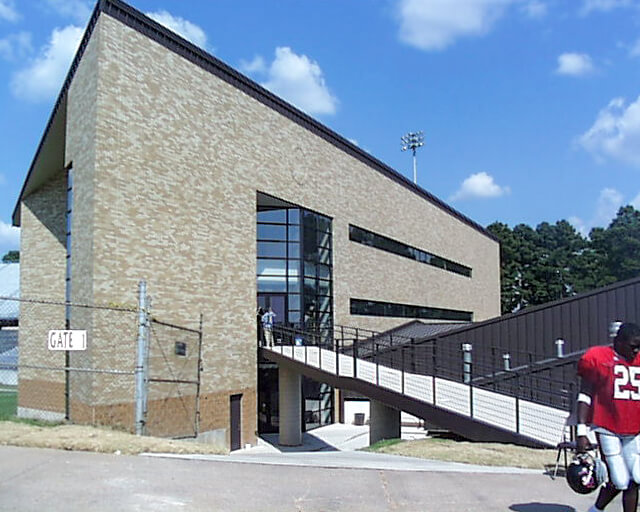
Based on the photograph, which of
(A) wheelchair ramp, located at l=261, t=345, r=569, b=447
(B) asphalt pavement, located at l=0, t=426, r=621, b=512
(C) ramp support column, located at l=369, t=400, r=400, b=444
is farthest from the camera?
(C) ramp support column, located at l=369, t=400, r=400, b=444

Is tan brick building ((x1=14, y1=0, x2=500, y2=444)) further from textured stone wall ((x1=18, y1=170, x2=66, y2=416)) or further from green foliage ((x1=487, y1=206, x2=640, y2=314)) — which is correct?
green foliage ((x1=487, y1=206, x2=640, y2=314))

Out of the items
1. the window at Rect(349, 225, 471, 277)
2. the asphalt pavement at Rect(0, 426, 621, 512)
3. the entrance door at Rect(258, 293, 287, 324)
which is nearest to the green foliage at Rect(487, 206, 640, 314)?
the window at Rect(349, 225, 471, 277)

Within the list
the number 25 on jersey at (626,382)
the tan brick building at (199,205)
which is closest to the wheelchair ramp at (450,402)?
the tan brick building at (199,205)

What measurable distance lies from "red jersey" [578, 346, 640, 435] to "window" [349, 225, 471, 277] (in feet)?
75.4

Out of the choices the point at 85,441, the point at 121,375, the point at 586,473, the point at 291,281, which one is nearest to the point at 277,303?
the point at 291,281

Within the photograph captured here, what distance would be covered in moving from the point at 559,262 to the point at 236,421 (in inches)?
2643

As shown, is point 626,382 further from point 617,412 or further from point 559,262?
point 559,262

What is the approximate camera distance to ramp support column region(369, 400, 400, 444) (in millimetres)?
17750

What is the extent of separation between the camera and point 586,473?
5441 millimetres

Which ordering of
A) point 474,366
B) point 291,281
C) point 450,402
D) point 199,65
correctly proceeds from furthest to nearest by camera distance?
point 291,281
point 474,366
point 199,65
point 450,402

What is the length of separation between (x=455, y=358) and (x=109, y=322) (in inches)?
413

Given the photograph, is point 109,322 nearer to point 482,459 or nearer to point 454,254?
point 482,459

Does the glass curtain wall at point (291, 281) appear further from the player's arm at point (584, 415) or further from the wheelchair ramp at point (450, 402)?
the player's arm at point (584, 415)

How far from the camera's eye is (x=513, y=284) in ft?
251
